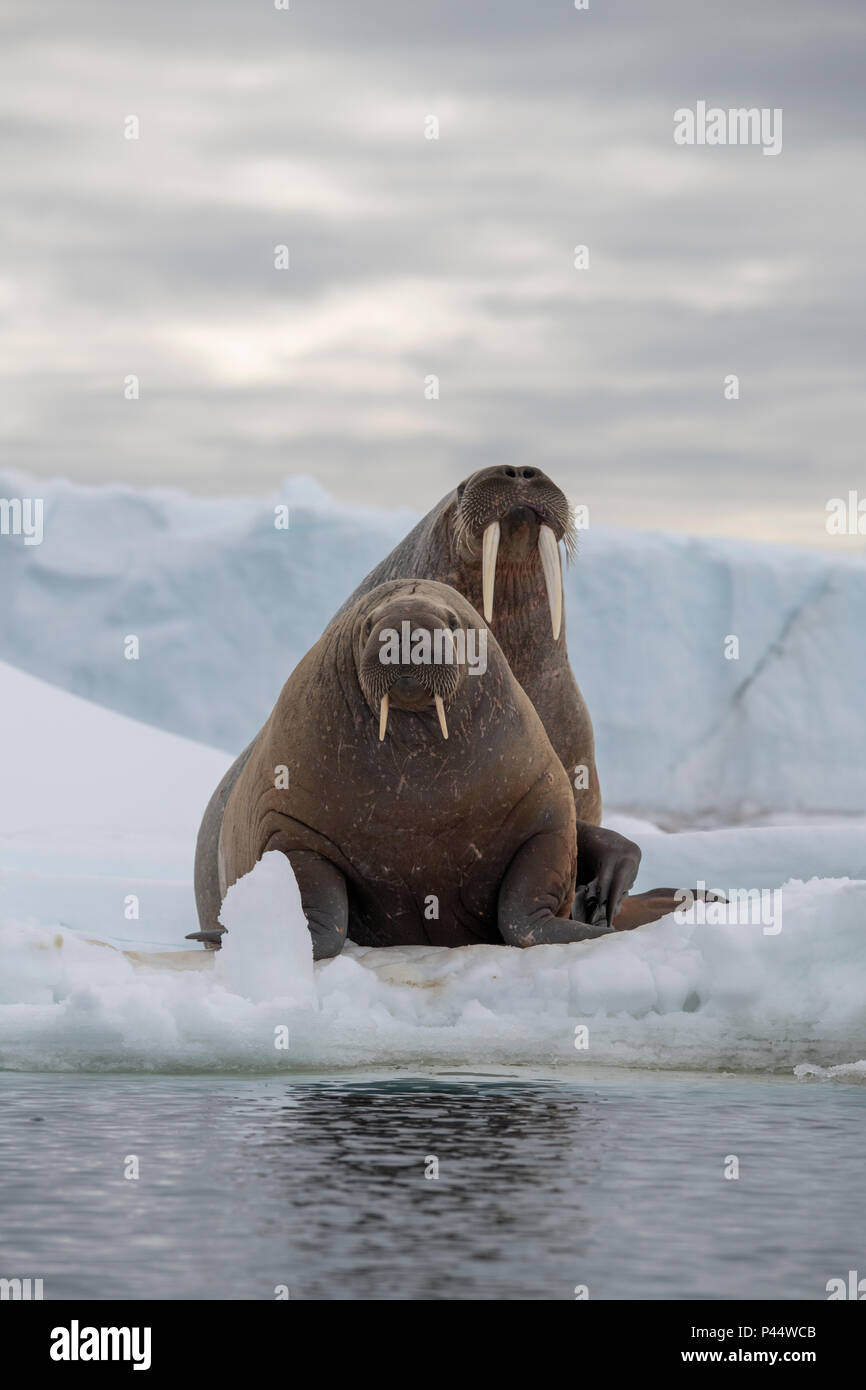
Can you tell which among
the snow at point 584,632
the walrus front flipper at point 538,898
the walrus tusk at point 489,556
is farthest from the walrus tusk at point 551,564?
the snow at point 584,632

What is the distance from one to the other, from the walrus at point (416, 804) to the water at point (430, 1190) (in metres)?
1.53

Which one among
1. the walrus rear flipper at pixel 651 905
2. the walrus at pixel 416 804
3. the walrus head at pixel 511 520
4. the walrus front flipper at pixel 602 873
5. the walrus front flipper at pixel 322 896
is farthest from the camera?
the walrus rear flipper at pixel 651 905

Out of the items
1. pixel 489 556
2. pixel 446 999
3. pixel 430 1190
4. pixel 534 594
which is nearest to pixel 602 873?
pixel 534 594

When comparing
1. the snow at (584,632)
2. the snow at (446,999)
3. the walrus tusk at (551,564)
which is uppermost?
the snow at (584,632)

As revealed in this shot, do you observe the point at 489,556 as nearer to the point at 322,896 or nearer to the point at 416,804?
the point at 416,804

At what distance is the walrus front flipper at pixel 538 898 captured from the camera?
6762 mm

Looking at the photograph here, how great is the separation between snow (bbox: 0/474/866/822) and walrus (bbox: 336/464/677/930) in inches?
540

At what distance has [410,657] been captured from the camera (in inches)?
250

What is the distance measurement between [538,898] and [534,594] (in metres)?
1.64

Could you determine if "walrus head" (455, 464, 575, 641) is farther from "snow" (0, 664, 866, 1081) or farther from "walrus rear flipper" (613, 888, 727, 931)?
"snow" (0, 664, 866, 1081)

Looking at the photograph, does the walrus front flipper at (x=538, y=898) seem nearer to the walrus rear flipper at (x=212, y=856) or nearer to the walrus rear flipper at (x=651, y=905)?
the walrus rear flipper at (x=651, y=905)

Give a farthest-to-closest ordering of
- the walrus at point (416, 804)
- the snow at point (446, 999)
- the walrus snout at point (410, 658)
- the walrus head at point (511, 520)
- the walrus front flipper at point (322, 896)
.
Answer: the walrus head at point (511, 520) → the walrus at point (416, 804) → the walrus front flipper at point (322, 896) → the walrus snout at point (410, 658) → the snow at point (446, 999)

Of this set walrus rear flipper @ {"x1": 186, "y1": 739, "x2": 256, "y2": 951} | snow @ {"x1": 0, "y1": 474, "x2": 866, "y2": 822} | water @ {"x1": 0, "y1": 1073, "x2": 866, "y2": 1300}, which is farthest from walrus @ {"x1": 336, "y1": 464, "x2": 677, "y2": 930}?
snow @ {"x1": 0, "y1": 474, "x2": 866, "y2": 822}

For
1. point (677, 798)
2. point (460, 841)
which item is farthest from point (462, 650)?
point (677, 798)
